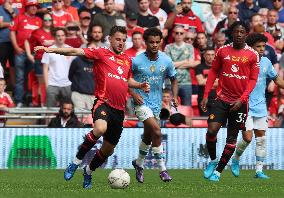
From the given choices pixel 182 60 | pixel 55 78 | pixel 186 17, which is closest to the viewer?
pixel 55 78

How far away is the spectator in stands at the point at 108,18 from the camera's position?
22125mm

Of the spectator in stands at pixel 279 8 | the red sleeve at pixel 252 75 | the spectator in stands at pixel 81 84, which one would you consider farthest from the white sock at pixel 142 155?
the spectator in stands at pixel 279 8

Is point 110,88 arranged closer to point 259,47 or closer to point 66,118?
point 259,47

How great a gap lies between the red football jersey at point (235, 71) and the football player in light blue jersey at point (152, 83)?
0.80m

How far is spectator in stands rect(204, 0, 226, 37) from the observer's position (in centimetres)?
2361

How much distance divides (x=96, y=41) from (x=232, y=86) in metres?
6.28

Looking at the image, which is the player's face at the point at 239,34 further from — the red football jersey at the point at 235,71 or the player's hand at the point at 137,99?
the player's hand at the point at 137,99

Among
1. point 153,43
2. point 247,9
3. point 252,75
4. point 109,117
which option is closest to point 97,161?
point 109,117

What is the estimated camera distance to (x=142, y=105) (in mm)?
14977

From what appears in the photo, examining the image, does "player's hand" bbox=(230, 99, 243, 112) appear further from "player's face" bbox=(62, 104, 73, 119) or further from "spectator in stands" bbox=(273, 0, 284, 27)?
"spectator in stands" bbox=(273, 0, 284, 27)

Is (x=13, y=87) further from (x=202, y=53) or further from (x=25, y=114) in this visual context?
(x=202, y=53)

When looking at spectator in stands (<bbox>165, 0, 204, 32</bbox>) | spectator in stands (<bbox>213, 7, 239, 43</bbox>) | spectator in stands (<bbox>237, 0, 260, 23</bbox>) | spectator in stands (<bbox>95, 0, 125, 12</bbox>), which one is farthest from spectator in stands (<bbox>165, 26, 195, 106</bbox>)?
spectator in stands (<bbox>237, 0, 260, 23</bbox>)

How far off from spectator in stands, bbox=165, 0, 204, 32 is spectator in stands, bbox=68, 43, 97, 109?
9.22ft

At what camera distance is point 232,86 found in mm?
15188
